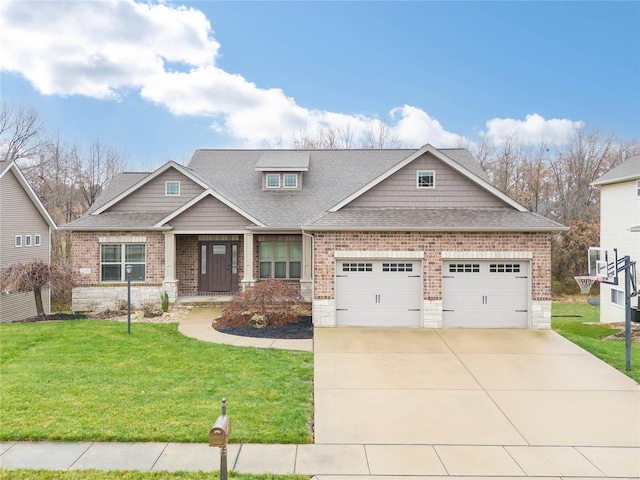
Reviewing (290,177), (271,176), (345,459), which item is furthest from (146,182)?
(345,459)

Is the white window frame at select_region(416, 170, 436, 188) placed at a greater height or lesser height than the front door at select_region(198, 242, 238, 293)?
greater

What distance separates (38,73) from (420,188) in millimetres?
23220

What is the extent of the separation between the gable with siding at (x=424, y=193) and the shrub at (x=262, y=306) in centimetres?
372

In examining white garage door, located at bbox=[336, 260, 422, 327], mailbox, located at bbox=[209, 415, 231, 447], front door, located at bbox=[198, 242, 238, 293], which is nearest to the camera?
mailbox, located at bbox=[209, 415, 231, 447]

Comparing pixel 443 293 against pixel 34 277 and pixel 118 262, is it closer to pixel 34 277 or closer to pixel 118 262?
pixel 118 262

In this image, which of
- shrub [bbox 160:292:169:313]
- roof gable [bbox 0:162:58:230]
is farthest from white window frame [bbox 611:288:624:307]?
roof gable [bbox 0:162:58:230]

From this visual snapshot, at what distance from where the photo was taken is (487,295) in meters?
12.0

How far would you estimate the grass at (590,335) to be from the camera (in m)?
8.98

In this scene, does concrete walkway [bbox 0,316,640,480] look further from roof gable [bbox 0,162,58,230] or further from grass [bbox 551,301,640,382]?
roof gable [bbox 0,162,58,230]

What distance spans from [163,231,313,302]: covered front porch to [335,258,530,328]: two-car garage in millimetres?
4261

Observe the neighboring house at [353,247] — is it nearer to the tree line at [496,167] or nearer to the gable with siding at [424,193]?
the gable with siding at [424,193]

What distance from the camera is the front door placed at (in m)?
16.8

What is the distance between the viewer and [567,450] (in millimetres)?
5246

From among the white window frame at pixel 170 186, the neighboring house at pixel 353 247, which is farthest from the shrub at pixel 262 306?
the white window frame at pixel 170 186
